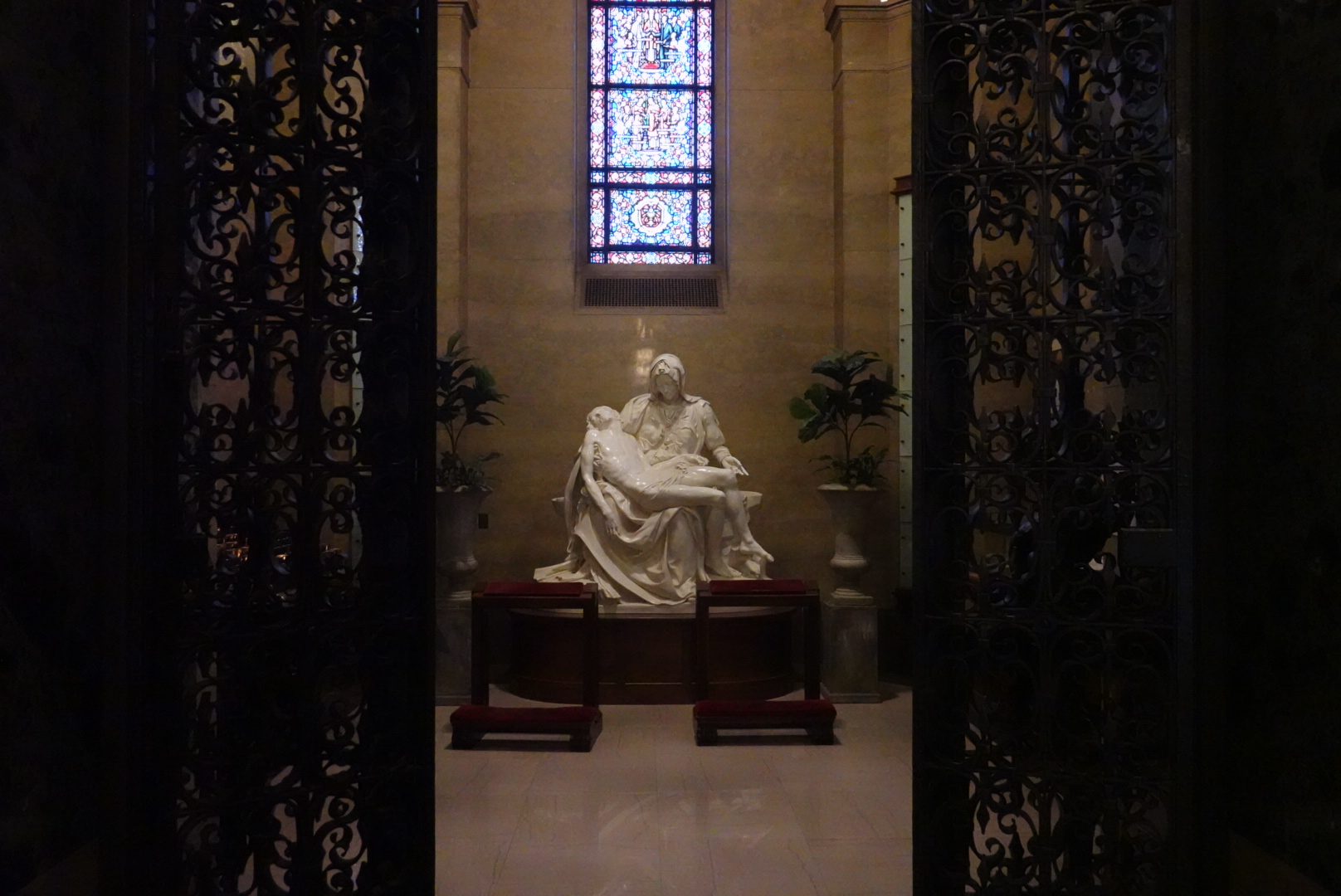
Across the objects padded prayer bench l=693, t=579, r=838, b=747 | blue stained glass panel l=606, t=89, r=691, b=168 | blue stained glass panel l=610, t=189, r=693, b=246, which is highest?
blue stained glass panel l=606, t=89, r=691, b=168

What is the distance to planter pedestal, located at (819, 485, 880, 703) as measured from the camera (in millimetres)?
7547

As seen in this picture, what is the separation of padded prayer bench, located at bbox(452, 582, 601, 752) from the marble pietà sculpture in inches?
16.7

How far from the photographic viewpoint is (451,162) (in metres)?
8.89

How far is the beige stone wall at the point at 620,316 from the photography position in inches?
363

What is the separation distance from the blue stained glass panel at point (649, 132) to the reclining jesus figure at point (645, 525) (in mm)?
3150

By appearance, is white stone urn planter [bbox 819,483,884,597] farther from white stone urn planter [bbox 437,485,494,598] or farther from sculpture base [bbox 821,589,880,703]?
white stone urn planter [bbox 437,485,494,598]

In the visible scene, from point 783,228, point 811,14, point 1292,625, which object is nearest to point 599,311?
point 783,228

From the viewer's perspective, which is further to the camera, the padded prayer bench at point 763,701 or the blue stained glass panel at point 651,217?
the blue stained glass panel at point 651,217

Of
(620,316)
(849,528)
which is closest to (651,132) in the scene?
(620,316)

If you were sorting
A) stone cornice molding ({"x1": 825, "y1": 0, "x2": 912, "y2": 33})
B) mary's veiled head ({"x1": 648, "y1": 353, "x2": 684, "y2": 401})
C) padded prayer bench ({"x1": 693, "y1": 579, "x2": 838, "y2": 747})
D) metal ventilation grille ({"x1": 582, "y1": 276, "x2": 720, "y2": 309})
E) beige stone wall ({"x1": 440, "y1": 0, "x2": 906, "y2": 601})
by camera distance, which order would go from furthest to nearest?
metal ventilation grille ({"x1": 582, "y1": 276, "x2": 720, "y2": 309}), beige stone wall ({"x1": 440, "y1": 0, "x2": 906, "y2": 601}), stone cornice molding ({"x1": 825, "y1": 0, "x2": 912, "y2": 33}), mary's veiled head ({"x1": 648, "y1": 353, "x2": 684, "y2": 401}), padded prayer bench ({"x1": 693, "y1": 579, "x2": 838, "y2": 747})

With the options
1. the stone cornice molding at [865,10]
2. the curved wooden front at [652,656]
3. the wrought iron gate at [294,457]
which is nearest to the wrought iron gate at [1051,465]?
the wrought iron gate at [294,457]

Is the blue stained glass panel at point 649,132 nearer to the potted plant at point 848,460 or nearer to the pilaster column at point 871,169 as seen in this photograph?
the pilaster column at point 871,169

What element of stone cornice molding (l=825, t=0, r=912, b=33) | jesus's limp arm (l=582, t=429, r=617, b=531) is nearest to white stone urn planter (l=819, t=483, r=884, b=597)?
jesus's limp arm (l=582, t=429, r=617, b=531)

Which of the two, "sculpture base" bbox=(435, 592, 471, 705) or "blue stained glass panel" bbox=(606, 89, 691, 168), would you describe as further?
"blue stained glass panel" bbox=(606, 89, 691, 168)
